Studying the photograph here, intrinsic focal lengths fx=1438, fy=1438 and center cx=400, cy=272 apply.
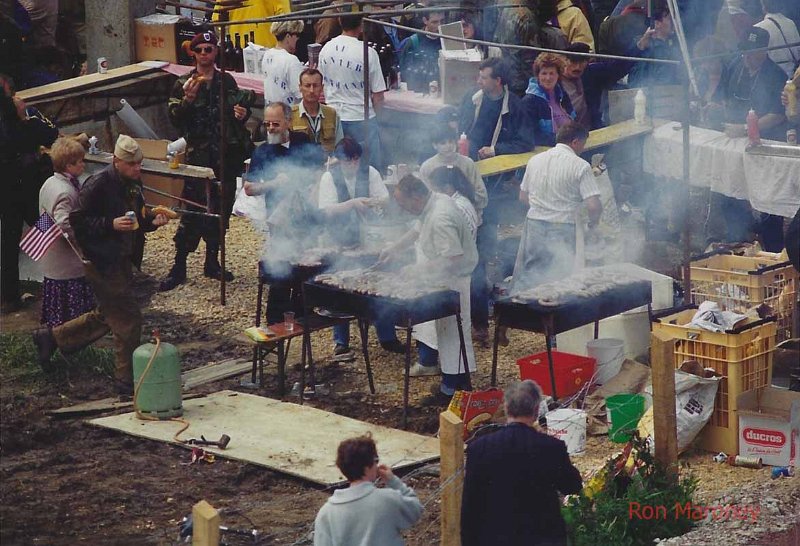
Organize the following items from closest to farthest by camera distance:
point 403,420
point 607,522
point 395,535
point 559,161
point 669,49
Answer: point 395,535 < point 607,522 < point 403,420 < point 559,161 < point 669,49

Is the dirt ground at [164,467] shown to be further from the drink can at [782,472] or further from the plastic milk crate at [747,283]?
the plastic milk crate at [747,283]

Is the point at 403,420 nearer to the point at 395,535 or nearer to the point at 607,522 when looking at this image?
the point at 607,522

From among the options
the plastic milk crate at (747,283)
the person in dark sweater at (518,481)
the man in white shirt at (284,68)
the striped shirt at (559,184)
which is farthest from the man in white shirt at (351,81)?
the person in dark sweater at (518,481)

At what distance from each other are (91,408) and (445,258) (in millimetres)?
2975

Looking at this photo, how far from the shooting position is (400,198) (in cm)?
1088

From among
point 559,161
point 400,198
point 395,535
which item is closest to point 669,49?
point 559,161

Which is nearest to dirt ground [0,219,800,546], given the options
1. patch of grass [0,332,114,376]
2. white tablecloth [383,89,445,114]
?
patch of grass [0,332,114,376]

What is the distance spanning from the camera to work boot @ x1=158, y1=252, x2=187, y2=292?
14484 mm

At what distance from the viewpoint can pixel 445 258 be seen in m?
10.8

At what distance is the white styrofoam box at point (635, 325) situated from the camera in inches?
455

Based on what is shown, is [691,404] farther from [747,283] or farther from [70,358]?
[70,358]

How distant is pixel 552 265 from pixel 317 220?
2035 mm

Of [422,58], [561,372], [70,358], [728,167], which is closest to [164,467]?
[70,358]

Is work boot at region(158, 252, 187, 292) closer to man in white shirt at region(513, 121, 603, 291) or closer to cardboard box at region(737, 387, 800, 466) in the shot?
man in white shirt at region(513, 121, 603, 291)
